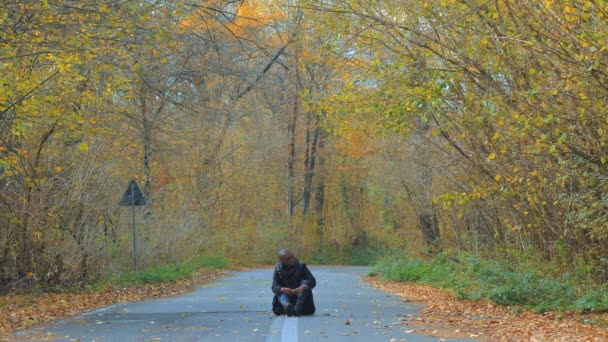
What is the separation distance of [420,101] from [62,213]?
27.8ft

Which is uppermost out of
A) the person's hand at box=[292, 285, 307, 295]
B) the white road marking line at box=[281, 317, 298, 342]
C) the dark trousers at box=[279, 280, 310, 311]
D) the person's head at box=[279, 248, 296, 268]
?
the person's head at box=[279, 248, 296, 268]

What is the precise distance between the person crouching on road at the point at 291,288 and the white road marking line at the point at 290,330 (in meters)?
0.35

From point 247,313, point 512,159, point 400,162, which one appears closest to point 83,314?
point 247,313

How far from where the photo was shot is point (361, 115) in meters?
17.2

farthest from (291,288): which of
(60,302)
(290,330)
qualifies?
(60,302)

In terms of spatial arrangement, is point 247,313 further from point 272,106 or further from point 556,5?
point 272,106

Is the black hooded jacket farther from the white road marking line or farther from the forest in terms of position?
the forest

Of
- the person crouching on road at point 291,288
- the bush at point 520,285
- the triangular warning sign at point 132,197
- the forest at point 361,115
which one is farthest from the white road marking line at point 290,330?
the triangular warning sign at point 132,197

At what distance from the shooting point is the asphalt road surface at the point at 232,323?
10.6 m

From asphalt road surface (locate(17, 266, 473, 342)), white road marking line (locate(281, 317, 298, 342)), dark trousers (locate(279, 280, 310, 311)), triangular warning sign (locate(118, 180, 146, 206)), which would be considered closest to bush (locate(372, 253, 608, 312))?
asphalt road surface (locate(17, 266, 473, 342))

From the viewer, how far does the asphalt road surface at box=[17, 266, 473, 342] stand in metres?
10.6

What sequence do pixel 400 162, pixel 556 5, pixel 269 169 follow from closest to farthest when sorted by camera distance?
1. pixel 556 5
2. pixel 400 162
3. pixel 269 169

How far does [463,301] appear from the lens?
56.2 ft

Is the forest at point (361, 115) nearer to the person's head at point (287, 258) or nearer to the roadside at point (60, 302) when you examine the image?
the roadside at point (60, 302)
